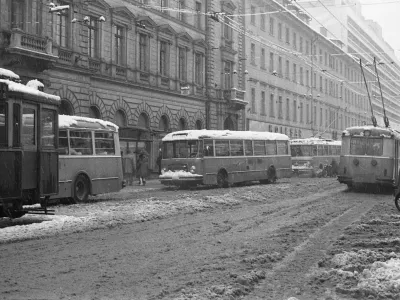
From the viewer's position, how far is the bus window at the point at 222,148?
80.6ft

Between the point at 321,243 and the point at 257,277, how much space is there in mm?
2963

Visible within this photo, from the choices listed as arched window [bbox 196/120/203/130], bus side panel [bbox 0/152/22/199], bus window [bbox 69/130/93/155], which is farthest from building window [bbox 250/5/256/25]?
bus side panel [bbox 0/152/22/199]

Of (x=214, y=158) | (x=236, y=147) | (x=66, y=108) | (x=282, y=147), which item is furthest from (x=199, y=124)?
(x=214, y=158)

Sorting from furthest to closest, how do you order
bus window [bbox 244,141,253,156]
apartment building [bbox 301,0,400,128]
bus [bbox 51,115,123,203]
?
1. apartment building [bbox 301,0,400,128]
2. bus window [bbox 244,141,253,156]
3. bus [bbox 51,115,123,203]

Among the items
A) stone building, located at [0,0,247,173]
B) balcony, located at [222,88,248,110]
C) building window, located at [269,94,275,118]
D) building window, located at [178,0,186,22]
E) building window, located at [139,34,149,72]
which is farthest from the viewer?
building window, located at [269,94,275,118]

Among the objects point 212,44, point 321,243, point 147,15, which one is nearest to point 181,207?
point 321,243

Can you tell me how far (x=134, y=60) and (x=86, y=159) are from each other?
17.0 m

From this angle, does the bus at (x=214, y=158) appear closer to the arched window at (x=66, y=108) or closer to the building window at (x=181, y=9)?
the arched window at (x=66, y=108)

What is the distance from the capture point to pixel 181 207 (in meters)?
15.3

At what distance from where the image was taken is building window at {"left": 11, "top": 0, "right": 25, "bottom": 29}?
81.5ft

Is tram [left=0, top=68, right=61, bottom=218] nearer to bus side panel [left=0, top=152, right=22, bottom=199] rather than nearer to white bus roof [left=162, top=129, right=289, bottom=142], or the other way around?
bus side panel [left=0, top=152, right=22, bottom=199]

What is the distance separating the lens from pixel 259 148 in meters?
28.1

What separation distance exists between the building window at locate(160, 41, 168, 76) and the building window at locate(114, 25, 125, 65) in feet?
14.0

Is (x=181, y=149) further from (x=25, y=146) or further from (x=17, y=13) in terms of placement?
(x=25, y=146)
